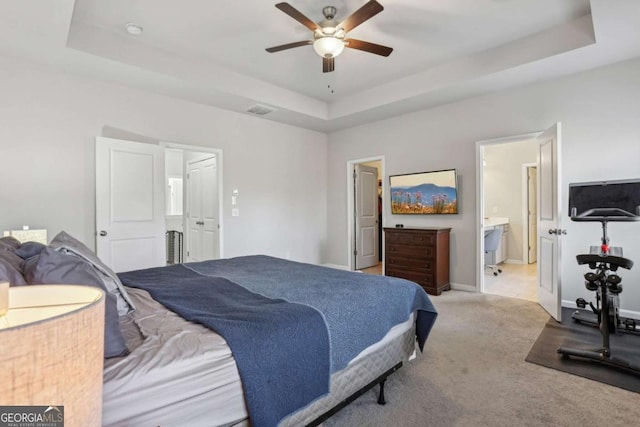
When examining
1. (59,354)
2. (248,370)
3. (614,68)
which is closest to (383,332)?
(248,370)

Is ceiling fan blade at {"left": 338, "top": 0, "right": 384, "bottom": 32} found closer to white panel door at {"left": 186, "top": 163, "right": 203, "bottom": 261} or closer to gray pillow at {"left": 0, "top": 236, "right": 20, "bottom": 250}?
gray pillow at {"left": 0, "top": 236, "right": 20, "bottom": 250}

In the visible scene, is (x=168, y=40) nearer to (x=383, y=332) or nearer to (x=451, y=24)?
(x=451, y=24)

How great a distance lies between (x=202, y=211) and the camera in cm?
552

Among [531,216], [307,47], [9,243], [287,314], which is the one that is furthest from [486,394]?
[531,216]

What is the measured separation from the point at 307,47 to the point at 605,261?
345 cm

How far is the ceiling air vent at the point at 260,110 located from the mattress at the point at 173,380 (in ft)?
12.6

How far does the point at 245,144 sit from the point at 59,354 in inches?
197

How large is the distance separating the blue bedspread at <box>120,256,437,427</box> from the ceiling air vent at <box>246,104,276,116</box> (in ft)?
9.55

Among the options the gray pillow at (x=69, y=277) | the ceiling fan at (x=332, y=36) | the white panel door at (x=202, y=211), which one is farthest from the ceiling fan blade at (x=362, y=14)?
the white panel door at (x=202, y=211)

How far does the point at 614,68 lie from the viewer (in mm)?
3531

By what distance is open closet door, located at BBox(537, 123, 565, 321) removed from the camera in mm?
3311

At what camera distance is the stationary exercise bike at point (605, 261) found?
2.46 meters

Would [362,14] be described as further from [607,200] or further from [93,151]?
[93,151]

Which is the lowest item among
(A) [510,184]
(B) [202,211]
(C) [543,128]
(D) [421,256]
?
(D) [421,256]
